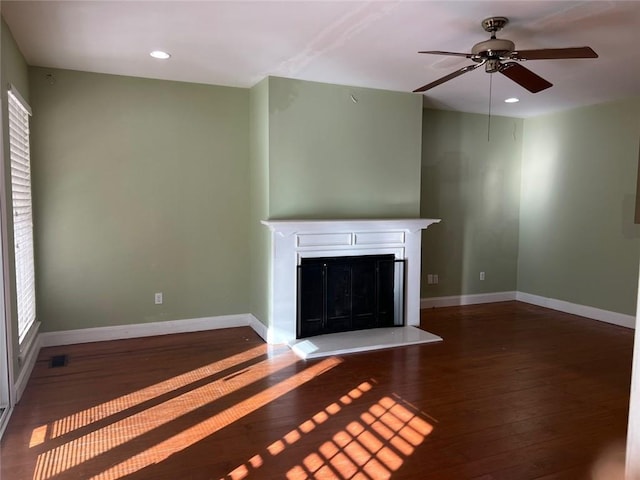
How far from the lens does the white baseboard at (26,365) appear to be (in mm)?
3188

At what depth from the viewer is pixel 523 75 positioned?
10.2 ft

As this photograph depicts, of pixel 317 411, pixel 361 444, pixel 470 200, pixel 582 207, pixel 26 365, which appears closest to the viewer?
pixel 361 444

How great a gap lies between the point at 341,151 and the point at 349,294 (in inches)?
55.3

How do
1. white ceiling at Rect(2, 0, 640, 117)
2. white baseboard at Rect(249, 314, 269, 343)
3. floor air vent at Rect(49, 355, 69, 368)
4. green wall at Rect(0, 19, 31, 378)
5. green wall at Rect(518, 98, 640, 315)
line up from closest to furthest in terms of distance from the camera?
1. white ceiling at Rect(2, 0, 640, 117)
2. green wall at Rect(0, 19, 31, 378)
3. floor air vent at Rect(49, 355, 69, 368)
4. white baseboard at Rect(249, 314, 269, 343)
5. green wall at Rect(518, 98, 640, 315)

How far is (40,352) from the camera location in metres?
4.07

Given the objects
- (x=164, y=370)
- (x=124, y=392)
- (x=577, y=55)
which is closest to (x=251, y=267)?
(x=164, y=370)

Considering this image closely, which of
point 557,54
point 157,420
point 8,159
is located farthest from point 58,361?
point 557,54

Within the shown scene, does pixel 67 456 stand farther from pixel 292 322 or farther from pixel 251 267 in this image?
pixel 251 267

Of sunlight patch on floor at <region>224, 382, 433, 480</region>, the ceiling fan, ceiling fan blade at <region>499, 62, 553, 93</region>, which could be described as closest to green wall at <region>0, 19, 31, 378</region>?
sunlight patch on floor at <region>224, 382, 433, 480</region>

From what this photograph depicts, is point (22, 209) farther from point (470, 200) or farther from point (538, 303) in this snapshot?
point (538, 303)

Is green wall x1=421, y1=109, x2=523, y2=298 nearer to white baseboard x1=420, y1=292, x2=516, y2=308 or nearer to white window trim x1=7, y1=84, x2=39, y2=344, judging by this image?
white baseboard x1=420, y1=292, x2=516, y2=308

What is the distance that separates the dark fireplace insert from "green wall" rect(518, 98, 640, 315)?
7.68 ft

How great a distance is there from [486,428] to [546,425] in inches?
15.4

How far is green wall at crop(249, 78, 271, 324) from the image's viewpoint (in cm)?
441
